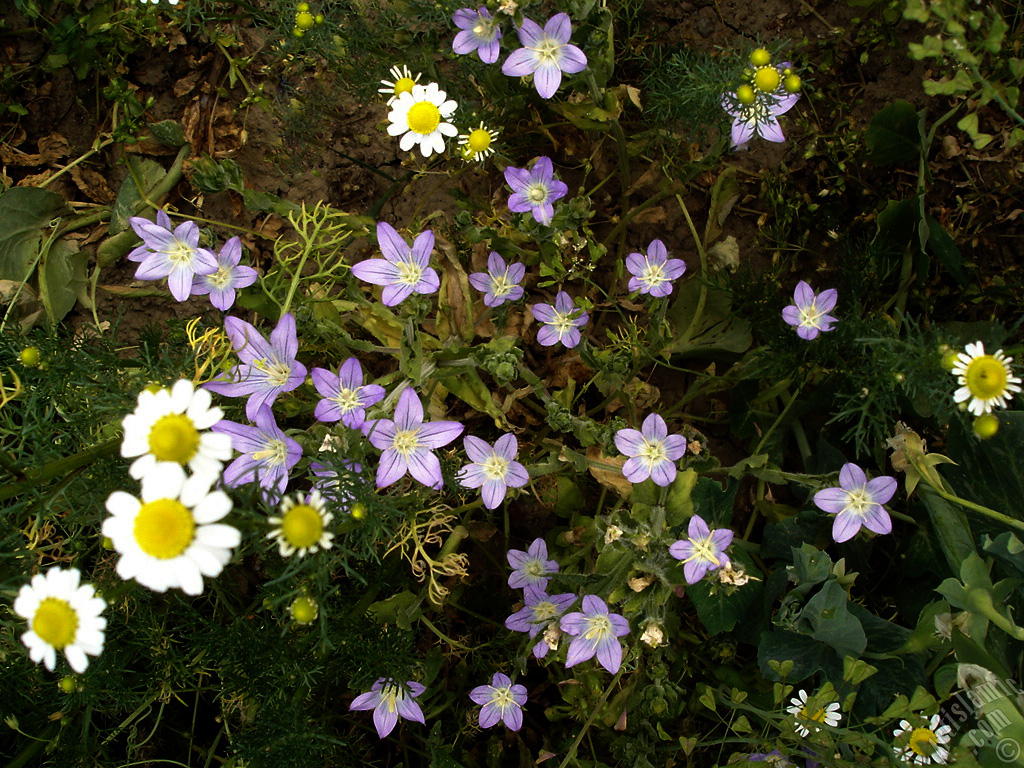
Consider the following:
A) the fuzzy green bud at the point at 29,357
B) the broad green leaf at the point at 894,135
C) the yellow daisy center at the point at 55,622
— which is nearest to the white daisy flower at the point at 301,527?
the yellow daisy center at the point at 55,622

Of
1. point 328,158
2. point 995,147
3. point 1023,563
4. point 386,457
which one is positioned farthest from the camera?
point 328,158

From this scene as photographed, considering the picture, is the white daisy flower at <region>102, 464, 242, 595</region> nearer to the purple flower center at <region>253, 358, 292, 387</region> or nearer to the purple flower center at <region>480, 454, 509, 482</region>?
the purple flower center at <region>253, 358, 292, 387</region>

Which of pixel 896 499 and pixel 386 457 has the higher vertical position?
pixel 386 457

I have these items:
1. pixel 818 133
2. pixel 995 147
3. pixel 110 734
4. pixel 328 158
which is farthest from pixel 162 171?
pixel 995 147

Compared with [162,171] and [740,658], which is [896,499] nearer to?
[740,658]

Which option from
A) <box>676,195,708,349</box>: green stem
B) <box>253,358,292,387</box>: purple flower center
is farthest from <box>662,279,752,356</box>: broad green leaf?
<box>253,358,292,387</box>: purple flower center

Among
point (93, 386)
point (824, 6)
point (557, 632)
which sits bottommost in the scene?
point (557, 632)
